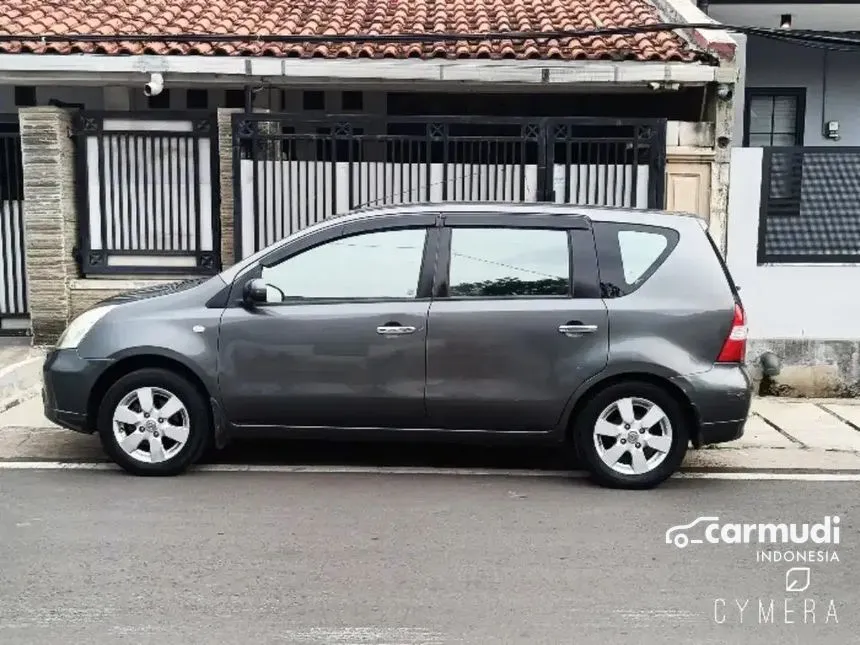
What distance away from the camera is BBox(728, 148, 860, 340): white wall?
30.1 feet

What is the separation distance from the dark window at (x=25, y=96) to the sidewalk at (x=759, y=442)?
4445 mm

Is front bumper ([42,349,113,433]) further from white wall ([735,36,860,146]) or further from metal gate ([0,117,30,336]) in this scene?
white wall ([735,36,860,146])

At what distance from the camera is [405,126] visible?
1009 cm

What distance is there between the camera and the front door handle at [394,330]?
19.5 ft

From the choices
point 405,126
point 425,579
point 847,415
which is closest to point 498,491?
point 425,579

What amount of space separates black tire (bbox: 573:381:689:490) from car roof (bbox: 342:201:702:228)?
3.57ft

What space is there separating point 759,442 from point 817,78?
819 centimetres

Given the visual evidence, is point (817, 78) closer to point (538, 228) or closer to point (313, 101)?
point (313, 101)

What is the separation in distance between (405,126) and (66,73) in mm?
3494

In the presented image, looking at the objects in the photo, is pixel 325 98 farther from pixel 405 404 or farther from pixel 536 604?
pixel 536 604

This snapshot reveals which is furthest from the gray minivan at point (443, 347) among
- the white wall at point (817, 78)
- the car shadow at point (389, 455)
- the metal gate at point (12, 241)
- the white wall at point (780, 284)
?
the white wall at point (817, 78)

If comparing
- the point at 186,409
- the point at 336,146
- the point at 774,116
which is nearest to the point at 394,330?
the point at 186,409

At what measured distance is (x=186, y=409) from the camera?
19.8ft

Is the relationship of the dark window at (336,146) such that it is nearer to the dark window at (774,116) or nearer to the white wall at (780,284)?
the white wall at (780,284)
